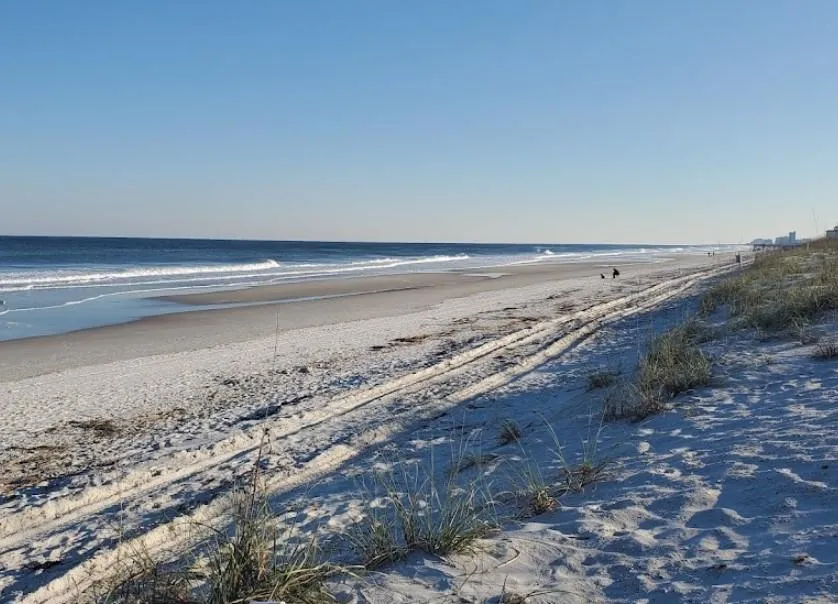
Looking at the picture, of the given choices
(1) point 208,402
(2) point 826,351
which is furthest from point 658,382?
(1) point 208,402

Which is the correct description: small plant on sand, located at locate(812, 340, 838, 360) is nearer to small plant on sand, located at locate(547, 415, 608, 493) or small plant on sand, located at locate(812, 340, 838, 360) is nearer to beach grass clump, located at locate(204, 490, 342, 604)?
small plant on sand, located at locate(547, 415, 608, 493)

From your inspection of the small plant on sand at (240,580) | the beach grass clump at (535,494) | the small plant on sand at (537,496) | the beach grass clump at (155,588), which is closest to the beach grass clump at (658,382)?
the beach grass clump at (535,494)

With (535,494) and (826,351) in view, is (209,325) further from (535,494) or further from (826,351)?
(535,494)

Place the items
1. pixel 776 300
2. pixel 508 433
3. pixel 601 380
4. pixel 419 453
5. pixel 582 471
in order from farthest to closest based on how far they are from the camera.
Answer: pixel 776 300, pixel 601 380, pixel 508 433, pixel 419 453, pixel 582 471

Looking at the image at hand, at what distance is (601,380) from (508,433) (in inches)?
68.1

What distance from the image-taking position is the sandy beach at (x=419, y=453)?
3.26m

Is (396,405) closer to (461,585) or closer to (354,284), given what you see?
(461,585)

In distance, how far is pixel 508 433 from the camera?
603 centimetres

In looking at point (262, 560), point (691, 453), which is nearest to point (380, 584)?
point (262, 560)

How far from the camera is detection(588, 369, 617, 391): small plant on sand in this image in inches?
283

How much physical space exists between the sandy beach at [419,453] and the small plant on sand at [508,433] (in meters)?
0.12

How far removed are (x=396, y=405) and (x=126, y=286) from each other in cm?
2405

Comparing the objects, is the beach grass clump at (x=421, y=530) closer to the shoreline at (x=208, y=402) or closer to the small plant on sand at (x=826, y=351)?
the shoreline at (x=208, y=402)

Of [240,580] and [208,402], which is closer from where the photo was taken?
[240,580]
